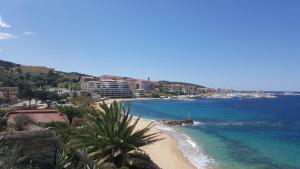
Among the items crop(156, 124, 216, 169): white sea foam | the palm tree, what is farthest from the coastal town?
crop(156, 124, 216, 169): white sea foam

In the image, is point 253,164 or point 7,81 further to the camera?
point 7,81

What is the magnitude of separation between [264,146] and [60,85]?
11171 centimetres

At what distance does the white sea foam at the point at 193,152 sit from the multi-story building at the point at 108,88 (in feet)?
347

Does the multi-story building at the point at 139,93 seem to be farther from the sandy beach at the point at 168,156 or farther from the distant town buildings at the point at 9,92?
the sandy beach at the point at 168,156

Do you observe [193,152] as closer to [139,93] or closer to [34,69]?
[34,69]

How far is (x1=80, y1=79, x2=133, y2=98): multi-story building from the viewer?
488ft

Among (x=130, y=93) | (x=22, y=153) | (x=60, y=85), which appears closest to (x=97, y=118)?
(x=22, y=153)

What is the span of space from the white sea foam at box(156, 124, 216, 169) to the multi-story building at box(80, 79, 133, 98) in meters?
106

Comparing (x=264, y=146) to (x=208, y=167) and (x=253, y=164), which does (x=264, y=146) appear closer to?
(x=253, y=164)

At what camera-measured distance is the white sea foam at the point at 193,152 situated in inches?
1110

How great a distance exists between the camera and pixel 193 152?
33594mm

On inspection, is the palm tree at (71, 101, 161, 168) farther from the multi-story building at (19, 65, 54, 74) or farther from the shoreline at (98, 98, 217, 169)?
the multi-story building at (19, 65, 54, 74)

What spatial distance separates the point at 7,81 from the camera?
9881cm

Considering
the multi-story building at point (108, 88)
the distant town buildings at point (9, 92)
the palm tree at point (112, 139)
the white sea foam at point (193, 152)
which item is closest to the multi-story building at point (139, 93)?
the multi-story building at point (108, 88)
